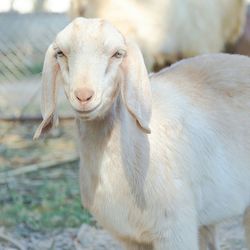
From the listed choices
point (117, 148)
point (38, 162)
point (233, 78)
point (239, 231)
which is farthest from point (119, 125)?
point (38, 162)

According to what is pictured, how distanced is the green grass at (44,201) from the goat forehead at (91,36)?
2.00m

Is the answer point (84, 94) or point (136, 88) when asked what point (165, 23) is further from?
point (84, 94)

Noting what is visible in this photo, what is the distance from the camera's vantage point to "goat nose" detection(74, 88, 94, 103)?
257cm

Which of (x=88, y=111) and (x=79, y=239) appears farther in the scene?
(x=79, y=239)

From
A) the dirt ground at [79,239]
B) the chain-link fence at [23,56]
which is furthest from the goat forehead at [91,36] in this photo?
the chain-link fence at [23,56]

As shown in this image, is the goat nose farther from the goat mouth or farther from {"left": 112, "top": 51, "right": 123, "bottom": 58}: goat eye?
{"left": 112, "top": 51, "right": 123, "bottom": 58}: goat eye

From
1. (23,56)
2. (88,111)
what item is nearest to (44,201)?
(88,111)

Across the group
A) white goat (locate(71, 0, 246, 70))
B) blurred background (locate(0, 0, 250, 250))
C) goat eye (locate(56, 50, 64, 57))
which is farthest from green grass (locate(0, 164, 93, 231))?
goat eye (locate(56, 50, 64, 57))

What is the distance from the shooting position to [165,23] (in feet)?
17.7

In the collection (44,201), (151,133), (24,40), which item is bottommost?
(24,40)

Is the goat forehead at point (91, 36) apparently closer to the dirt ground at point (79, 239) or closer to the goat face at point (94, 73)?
the goat face at point (94, 73)

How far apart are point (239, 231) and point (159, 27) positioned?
1471mm

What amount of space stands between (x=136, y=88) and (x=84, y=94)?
265 mm

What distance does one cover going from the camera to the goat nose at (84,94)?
8.42ft
